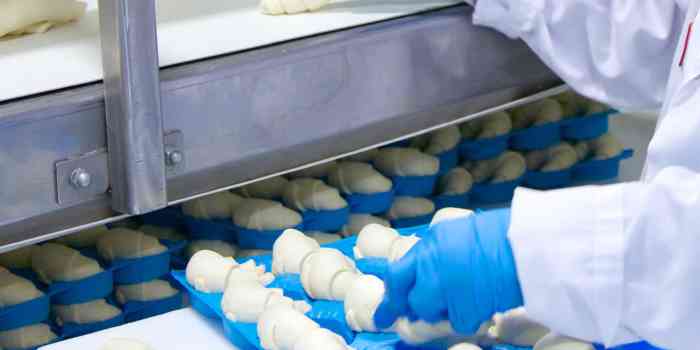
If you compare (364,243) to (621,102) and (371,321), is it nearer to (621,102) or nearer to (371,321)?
(371,321)

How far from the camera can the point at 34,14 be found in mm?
1948

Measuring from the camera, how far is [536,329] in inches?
55.0

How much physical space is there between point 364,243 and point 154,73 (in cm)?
42

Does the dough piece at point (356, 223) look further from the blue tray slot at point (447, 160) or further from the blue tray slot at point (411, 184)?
the blue tray slot at point (447, 160)

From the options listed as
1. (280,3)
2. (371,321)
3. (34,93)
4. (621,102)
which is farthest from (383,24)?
(371,321)

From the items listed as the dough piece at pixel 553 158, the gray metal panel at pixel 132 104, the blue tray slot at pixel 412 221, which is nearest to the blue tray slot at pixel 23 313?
the gray metal panel at pixel 132 104

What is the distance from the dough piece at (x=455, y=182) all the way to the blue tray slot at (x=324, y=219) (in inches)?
12.6

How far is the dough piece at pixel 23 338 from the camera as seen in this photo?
1902 millimetres

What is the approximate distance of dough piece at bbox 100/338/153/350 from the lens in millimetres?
1431

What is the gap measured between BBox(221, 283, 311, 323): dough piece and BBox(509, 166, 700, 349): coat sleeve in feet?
1.17

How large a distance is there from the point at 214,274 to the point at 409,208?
2.82 feet

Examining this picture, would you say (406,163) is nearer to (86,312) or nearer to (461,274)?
(86,312)

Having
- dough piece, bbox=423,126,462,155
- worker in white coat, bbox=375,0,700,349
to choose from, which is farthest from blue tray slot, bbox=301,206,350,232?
worker in white coat, bbox=375,0,700,349

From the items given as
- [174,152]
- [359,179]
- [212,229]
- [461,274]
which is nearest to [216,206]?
[212,229]
